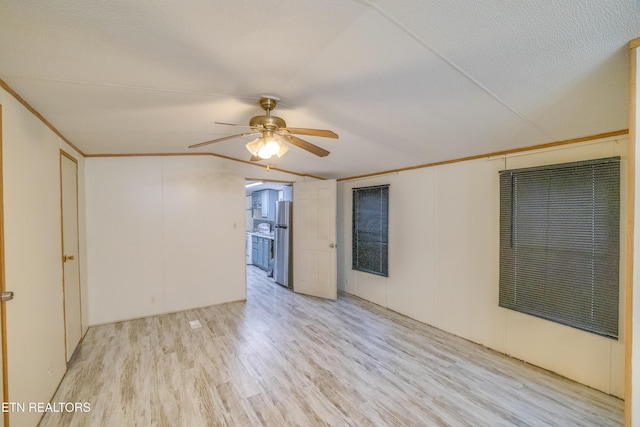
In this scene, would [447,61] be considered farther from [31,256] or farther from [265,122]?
[31,256]

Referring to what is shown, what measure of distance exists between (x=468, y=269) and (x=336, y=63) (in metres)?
2.66

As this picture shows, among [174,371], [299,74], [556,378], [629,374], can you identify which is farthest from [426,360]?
[299,74]

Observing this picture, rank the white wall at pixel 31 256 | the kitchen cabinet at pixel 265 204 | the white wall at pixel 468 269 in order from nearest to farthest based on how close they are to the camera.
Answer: the white wall at pixel 31 256 < the white wall at pixel 468 269 < the kitchen cabinet at pixel 265 204

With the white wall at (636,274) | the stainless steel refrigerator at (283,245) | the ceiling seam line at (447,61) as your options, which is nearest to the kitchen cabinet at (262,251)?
the stainless steel refrigerator at (283,245)

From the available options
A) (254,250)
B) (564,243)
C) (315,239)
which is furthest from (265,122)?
(254,250)

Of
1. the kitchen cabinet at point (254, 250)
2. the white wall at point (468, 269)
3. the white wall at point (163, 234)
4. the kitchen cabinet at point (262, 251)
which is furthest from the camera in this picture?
the kitchen cabinet at point (254, 250)

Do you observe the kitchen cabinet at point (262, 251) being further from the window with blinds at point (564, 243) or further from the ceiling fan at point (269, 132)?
the window with blinds at point (564, 243)

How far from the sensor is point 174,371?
2410mm

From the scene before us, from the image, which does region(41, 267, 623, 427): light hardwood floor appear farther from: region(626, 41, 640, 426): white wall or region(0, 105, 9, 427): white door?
region(626, 41, 640, 426): white wall

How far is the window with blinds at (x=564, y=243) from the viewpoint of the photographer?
79.7 inches

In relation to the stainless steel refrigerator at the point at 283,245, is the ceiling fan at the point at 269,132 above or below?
above

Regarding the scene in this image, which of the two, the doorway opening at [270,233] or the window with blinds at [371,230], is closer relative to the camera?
the window with blinds at [371,230]

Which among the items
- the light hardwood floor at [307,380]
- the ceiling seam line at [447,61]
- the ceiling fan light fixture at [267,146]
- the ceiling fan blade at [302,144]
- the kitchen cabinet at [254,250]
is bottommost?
the light hardwood floor at [307,380]

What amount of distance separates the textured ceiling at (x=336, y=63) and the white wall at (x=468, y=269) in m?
0.65
